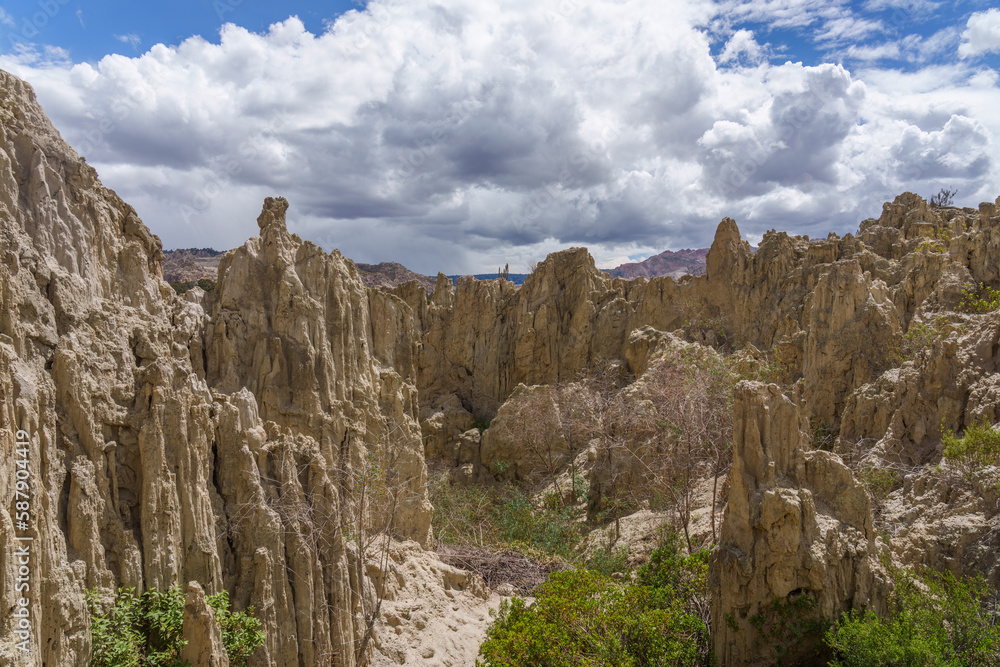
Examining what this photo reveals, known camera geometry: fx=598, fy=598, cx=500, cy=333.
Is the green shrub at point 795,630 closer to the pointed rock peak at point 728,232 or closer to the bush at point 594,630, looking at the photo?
the bush at point 594,630

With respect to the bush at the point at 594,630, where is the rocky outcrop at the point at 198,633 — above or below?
above

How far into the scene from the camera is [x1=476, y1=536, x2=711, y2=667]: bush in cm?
1101

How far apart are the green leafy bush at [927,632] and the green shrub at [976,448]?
282cm

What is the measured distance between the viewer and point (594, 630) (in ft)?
37.4

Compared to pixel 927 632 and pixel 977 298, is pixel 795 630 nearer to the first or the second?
pixel 927 632

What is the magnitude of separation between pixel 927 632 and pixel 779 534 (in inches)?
99.9

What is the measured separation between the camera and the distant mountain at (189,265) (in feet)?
227

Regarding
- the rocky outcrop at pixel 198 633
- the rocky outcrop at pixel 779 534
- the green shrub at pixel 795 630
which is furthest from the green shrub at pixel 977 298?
the rocky outcrop at pixel 198 633

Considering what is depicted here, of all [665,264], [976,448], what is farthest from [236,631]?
[665,264]


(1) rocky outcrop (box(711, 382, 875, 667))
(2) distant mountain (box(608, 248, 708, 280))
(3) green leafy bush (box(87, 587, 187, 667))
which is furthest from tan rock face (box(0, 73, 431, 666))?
(2) distant mountain (box(608, 248, 708, 280))

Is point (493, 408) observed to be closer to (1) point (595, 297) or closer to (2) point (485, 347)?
(2) point (485, 347)

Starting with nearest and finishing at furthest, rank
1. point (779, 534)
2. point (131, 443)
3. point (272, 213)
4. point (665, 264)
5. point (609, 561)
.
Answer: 1. point (131, 443)
2. point (779, 534)
3. point (272, 213)
4. point (609, 561)
5. point (665, 264)

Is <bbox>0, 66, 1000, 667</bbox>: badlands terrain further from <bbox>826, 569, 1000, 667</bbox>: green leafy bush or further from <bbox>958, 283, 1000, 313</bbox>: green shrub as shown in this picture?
<bbox>826, 569, 1000, 667</bbox>: green leafy bush

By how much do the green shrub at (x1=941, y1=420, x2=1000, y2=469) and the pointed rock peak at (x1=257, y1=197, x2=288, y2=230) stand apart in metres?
17.4
